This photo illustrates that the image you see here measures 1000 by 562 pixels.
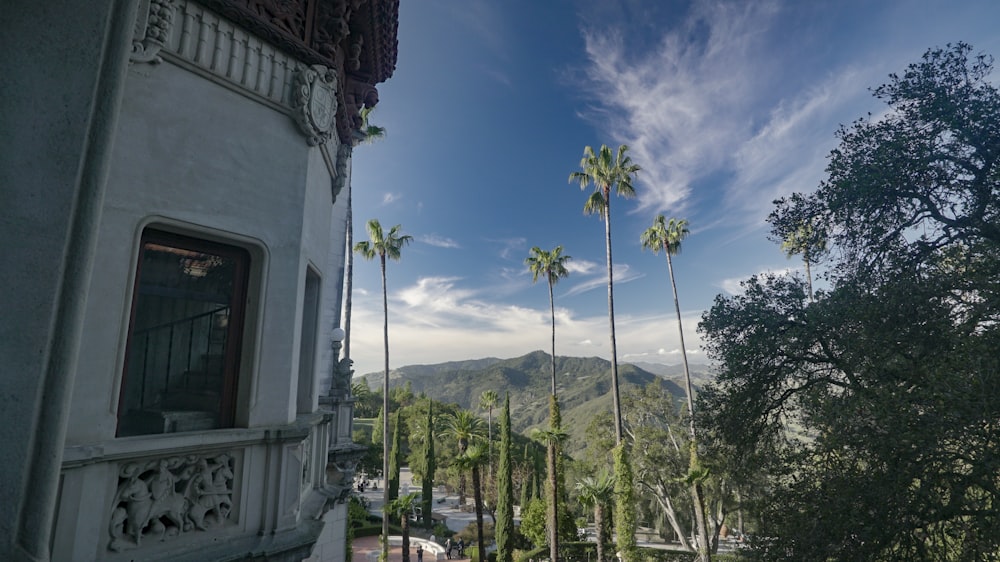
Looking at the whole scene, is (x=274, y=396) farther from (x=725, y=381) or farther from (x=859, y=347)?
(x=725, y=381)

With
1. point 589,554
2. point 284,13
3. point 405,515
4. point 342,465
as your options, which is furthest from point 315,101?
point 589,554

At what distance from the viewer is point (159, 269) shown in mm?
3785

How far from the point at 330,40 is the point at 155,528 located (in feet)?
16.7

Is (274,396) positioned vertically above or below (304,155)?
below

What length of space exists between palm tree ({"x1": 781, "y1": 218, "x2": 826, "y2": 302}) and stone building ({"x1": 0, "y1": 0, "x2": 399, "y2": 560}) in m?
9.53

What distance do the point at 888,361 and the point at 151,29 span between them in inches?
386

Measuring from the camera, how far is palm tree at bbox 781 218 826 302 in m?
9.01

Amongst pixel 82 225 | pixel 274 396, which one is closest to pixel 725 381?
pixel 274 396

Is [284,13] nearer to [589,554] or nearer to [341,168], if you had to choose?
[341,168]

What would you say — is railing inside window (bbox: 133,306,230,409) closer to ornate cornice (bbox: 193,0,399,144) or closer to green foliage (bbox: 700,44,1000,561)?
ornate cornice (bbox: 193,0,399,144)

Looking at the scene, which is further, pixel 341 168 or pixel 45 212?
pixel 341 168

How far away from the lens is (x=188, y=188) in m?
3.69

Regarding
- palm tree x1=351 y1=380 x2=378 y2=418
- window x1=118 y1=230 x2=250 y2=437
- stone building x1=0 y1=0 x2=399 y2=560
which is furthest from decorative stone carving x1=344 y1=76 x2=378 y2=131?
palm tree x1=351 y1=380 x2=378 y2=418

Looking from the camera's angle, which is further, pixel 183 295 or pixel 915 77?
pixel 915 77
